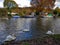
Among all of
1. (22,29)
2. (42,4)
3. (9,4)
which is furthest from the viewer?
(42,4)

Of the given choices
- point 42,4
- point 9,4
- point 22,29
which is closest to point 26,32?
point 22,29

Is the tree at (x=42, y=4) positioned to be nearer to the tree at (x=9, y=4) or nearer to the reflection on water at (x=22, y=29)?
the tree at (x=9, y=4)

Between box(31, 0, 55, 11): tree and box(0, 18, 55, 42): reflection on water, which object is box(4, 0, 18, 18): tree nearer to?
box(31, 0, 55, 11): tree

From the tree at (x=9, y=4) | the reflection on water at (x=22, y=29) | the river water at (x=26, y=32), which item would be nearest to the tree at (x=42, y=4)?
the tree at (x=9, y=4)

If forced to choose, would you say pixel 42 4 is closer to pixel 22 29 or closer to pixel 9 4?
pixel 9 4

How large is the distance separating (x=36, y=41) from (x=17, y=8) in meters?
40.4

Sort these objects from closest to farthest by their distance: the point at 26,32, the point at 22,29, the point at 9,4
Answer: the point at 26,32, the point at 22,29, the point at 9,4

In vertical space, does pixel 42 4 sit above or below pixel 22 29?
above

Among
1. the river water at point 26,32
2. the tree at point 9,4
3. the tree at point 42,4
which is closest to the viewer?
the river water at point 26,32

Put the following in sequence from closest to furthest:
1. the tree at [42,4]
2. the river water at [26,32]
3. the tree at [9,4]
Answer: the river water at [26,32]
the tree at [9,4]
the tree at [42,4]

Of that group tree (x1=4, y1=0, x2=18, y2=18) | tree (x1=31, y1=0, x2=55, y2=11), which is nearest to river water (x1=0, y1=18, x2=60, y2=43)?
tree (x1=4, y1=0, x2=18, y2=18)

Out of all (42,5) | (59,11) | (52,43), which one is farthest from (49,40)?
(42,5)

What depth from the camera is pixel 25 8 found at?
47.3 metres

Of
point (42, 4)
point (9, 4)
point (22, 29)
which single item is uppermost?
point (9, 4)
